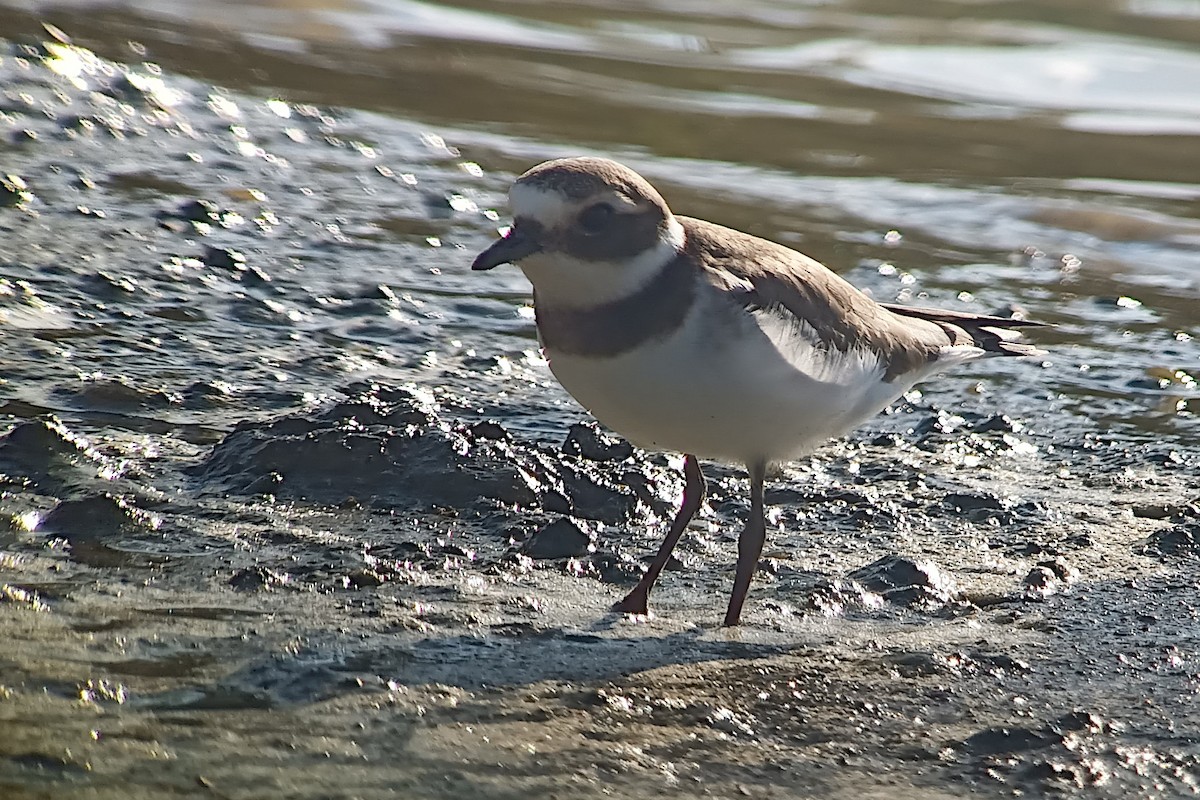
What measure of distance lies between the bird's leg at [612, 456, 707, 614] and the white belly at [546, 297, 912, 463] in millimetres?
296

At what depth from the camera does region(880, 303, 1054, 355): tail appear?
19.0 ft

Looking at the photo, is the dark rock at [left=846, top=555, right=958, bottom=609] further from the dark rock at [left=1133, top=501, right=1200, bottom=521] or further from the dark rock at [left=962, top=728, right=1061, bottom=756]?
the dark rock at [left=1133, top=501, right=1200, bottom=521]

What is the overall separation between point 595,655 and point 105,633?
1214 millimetres

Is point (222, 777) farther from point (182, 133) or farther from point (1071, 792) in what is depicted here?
point (182, 133)

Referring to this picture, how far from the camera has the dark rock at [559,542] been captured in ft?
15.9

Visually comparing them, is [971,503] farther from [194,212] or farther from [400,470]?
[194,212]

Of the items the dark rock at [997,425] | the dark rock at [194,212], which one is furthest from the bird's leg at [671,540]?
the dark rock at [194,212]

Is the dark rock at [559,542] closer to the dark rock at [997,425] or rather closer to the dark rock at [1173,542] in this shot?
the dark rock at [1173,542]

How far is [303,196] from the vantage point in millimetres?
8742

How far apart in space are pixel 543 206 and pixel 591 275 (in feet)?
0.75

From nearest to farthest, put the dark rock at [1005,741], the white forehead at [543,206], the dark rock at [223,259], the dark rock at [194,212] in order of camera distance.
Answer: the dark rock at [1005,741]
the white forehead at [543,206]
the dark rock at [223,259]
the dark rock at [194,212]

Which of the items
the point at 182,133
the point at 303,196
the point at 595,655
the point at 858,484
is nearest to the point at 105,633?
the point at 595,655

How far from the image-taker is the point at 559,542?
16.0 feet

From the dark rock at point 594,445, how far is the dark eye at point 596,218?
1.45m
